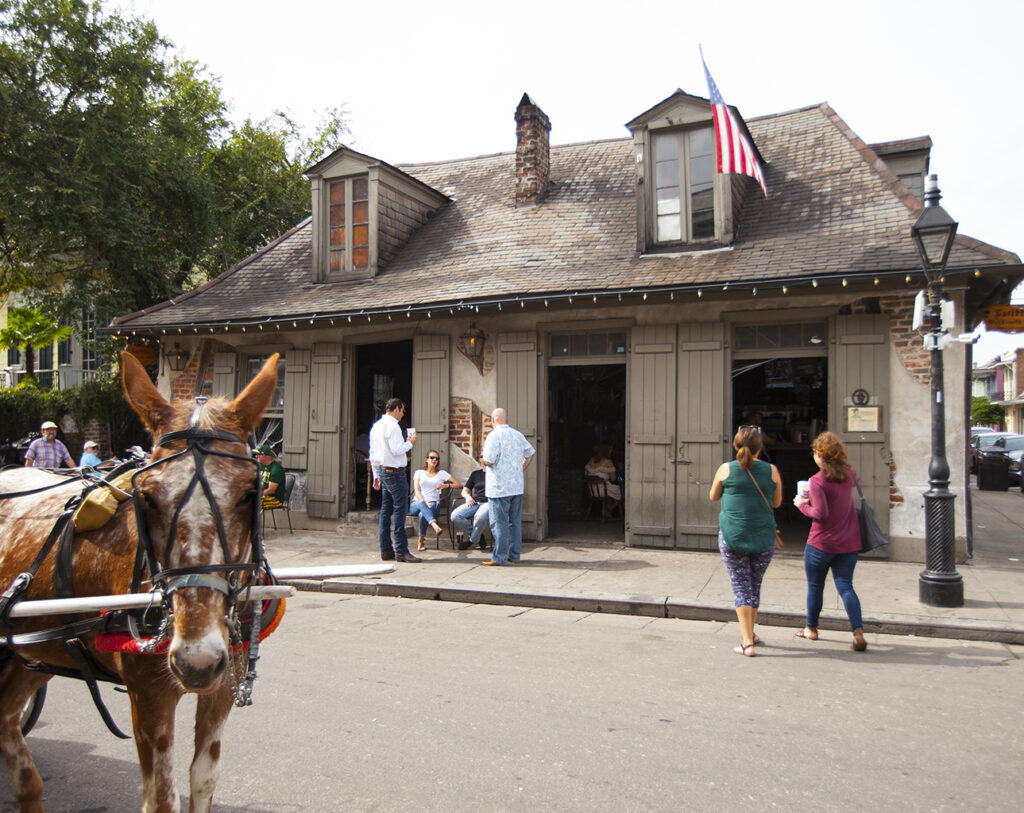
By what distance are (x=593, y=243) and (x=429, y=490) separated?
4.27 m

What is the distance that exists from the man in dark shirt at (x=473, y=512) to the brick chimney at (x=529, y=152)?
5.16m

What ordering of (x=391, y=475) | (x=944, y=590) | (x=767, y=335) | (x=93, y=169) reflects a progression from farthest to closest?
(x=93, y=169), (x=767, y=335), (x=391, y=475), (x=944, y=590)

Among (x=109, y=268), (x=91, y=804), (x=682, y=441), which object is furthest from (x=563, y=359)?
(x=109, y=268)

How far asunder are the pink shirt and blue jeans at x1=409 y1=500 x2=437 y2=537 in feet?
18.1

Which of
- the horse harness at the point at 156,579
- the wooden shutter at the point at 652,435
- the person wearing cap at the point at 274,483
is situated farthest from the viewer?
the person wearing cap at the point at 274,483

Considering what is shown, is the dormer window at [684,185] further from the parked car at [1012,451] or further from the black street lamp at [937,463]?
the parked car at [1012,451]

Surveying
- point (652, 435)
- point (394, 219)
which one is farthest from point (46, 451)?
point (652, 435)

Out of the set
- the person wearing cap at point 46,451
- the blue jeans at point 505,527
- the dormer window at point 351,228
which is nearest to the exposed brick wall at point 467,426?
the blue jeans at point 505,527

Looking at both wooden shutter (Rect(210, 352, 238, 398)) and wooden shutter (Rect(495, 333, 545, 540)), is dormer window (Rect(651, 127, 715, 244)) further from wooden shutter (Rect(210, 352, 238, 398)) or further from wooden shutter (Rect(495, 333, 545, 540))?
wooden shutter (Rect(210, 352, 238, 398))

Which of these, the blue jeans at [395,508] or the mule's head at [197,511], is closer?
the mule's head at [197,511]

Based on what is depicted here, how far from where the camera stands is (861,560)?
29.7 ft

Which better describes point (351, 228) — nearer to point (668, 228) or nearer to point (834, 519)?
point (668, 228)

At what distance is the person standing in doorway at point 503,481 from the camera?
9109mm

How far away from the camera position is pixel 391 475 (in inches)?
369
